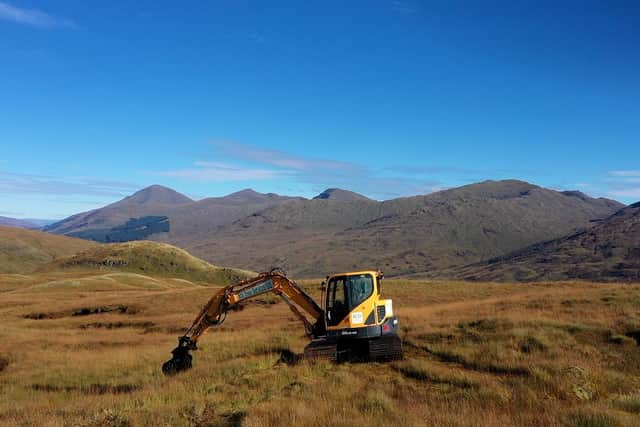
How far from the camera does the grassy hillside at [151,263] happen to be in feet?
396

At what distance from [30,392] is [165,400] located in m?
6.23

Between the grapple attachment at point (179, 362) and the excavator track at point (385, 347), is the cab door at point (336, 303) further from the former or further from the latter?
the grapple attachment at point (179, 362)

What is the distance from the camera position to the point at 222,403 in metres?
11.5

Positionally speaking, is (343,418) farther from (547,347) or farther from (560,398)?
(547,347)

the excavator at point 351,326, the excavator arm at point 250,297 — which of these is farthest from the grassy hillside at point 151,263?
the excavator at point 351,326

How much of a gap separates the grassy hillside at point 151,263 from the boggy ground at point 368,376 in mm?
95285

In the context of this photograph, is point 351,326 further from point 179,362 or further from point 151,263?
point 151,263

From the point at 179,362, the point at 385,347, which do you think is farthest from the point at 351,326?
the point at 179,362

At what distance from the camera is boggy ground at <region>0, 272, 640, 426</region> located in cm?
943

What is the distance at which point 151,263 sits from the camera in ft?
408

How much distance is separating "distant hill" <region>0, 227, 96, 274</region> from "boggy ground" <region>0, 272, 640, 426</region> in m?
152

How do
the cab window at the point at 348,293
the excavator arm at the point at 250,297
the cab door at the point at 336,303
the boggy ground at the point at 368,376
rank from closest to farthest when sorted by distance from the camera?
the boggy ground at the point at 368,376, the cab window at the point at 348,293, the cab door at the point at 336,303, the excavator arm at the point at 250,297

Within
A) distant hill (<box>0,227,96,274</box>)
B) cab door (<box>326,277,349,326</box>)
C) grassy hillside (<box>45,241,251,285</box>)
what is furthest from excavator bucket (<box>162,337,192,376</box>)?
distant hill (<box>0,227,96,274</box>)

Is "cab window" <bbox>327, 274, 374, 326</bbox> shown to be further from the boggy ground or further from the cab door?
the boggy ground
